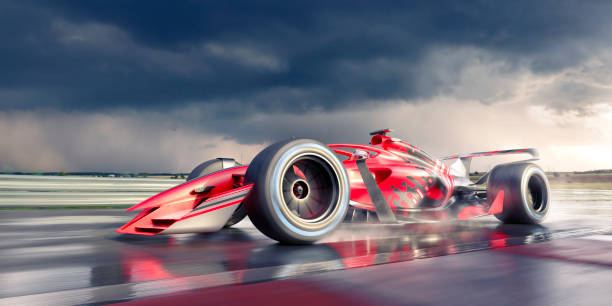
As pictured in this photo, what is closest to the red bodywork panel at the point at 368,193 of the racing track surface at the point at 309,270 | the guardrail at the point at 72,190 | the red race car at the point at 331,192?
the red race car at the point at 331,192

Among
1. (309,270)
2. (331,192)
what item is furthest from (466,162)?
(309,270)

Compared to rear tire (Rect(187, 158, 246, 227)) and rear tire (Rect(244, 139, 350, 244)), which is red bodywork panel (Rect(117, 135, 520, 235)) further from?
rear tire (Rect(187, 158, 246, 227))

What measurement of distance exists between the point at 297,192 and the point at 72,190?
653cm

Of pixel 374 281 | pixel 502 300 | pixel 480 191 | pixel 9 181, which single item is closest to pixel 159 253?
pixel 374 281

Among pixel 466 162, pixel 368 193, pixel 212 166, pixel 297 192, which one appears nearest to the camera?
pixel 297 192

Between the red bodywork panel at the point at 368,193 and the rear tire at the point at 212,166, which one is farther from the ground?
the rear tire at the point at 212,166

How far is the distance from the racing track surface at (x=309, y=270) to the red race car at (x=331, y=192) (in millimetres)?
216

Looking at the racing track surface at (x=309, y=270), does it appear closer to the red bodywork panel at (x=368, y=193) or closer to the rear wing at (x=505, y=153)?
the red bodywork panel at (x=368, y=193)

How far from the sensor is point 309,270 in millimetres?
2334

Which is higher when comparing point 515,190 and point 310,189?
point 310,189

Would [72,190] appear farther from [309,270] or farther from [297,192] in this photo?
[309,270]

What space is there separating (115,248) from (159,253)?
466 mm

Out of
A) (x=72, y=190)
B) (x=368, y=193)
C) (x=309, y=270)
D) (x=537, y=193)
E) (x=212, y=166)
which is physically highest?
(x=212, y=166)

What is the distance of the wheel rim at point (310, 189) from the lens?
3520 mm
